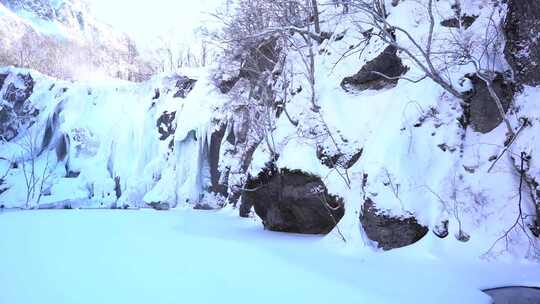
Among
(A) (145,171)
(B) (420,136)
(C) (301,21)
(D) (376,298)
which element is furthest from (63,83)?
(D) (376,298)

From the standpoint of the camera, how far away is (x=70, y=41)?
56.3 meters

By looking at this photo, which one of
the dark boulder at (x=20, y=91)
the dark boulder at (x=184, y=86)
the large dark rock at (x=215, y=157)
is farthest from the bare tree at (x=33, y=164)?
the large dark rock at (x=215, y=157)

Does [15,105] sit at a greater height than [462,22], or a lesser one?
greater

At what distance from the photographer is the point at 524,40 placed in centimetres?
629

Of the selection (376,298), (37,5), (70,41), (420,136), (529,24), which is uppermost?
(37,5)

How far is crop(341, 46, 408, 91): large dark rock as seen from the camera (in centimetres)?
828

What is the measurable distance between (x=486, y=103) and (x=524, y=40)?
38.0 inches

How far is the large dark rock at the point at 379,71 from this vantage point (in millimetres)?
8281

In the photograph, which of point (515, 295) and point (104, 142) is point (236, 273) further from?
point (104, 142)

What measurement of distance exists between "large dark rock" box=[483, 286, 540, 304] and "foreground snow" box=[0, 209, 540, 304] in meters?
0.11

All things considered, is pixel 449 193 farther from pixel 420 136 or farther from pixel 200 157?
pixel 200 157

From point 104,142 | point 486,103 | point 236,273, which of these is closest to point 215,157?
point 104,142

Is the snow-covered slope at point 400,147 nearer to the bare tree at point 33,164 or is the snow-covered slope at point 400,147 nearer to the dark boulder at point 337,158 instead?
the dark boulder at point 337,158

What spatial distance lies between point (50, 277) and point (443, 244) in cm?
450
